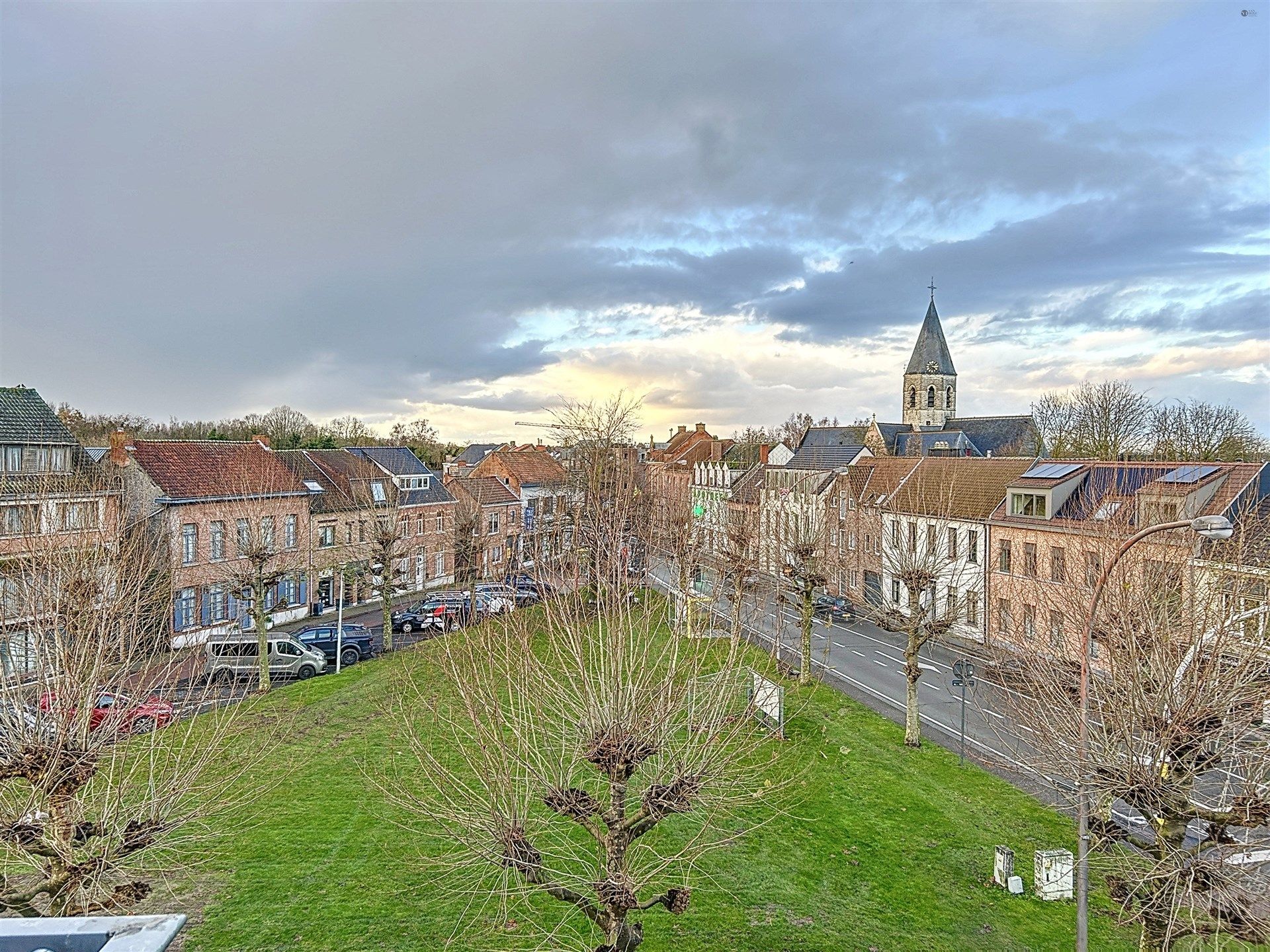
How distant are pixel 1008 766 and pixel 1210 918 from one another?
9.60 meters

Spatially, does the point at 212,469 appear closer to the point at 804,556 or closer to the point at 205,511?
the point at 205,511

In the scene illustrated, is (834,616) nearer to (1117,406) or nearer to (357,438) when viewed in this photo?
(1117,406)

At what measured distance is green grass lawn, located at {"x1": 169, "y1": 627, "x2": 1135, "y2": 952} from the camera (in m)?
12.1

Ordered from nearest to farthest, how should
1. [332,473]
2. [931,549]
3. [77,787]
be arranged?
[77,787], [931,549], [332,473]

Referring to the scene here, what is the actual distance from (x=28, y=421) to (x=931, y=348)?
315 feet

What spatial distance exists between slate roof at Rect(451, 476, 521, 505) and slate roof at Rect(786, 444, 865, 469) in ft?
76.8

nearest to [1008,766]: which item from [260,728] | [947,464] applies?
[260,728]

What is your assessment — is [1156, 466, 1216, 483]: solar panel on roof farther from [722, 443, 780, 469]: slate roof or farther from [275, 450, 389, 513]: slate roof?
[722, 443, 780, 469]: slate roof

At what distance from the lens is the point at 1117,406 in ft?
181

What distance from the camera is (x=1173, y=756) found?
10891 mm

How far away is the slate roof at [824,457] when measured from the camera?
56.0m

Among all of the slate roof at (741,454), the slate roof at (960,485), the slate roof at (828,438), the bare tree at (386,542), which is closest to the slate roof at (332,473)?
the bare tree at (386,542)

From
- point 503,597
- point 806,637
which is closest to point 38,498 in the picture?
point 503,597

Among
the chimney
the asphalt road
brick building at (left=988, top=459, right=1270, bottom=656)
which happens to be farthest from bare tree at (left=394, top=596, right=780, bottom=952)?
the chimney
